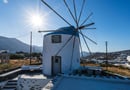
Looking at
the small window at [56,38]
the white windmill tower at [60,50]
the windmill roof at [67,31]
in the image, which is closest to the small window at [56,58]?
the white windmill tower at [60,50]

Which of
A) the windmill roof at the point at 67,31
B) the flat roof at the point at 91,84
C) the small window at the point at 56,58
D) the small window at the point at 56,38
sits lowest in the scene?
the flat roof at the point at 91,84

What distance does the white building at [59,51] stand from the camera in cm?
1464

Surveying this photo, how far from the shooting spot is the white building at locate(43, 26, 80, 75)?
14.6 meters

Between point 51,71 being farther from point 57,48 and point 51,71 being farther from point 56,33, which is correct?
point 56,33

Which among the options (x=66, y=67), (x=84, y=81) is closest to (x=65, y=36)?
(x=66, y=67)

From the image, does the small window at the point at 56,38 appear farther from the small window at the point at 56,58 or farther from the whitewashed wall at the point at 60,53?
the small window at the point at 56,58

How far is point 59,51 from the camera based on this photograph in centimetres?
1453

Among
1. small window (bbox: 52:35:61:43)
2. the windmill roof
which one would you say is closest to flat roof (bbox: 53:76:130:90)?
small window (bbox: 52:35:61:43)

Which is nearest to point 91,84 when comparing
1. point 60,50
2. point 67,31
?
point 60,50

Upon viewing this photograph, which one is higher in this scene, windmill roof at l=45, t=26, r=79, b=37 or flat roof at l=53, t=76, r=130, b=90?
windmill roof at l=45, t=26, r=79, b=37

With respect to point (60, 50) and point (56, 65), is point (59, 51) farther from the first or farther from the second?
point (56, 65)

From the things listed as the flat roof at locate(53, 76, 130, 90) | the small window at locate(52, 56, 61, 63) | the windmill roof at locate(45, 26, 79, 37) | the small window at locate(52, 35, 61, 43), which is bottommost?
the flat roof at locate(53, 76, 130, 90)

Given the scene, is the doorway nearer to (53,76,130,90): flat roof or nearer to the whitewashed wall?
the whitewashed wall

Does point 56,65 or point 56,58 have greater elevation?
point 56,58
